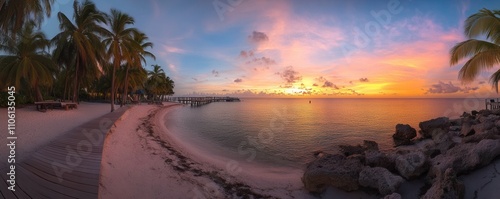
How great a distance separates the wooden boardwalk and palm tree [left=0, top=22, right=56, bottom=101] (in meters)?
13.2

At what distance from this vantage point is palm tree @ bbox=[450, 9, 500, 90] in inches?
387

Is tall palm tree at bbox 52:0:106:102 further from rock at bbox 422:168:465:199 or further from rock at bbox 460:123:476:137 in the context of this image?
rock at bbox 460:123:476:137

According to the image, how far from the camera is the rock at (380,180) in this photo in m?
5.23

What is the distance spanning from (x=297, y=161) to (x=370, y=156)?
10.2 ft

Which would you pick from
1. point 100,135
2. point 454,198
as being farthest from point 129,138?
point 454,198

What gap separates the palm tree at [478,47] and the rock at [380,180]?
851cm

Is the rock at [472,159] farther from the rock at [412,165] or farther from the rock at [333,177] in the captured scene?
the rock at [333,177]

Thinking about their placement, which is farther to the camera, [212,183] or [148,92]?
[148,92]

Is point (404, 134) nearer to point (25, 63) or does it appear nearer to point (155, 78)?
point (25, 63)

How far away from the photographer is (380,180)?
536 cm

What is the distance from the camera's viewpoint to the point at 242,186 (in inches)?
239

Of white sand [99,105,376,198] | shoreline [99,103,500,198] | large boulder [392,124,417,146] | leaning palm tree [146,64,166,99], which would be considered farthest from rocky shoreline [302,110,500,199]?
leaning palm tree [146,64,166,99]

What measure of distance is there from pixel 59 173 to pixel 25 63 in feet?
51.8

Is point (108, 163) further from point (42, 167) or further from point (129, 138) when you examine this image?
point (129, 138)
